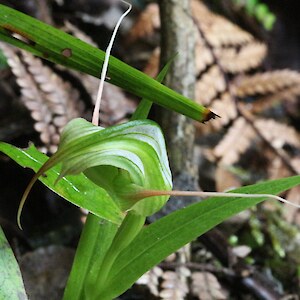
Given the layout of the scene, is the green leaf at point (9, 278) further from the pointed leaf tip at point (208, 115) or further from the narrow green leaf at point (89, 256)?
the pointed leaf tip at point (208, 115)

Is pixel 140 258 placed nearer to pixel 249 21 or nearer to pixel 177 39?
pixel 177 39

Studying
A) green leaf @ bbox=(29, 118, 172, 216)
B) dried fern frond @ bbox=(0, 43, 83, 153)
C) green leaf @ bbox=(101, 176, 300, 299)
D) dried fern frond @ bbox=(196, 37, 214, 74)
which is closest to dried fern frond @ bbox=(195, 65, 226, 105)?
dried fern frond @ bbox=(196, 37, 214, 74)

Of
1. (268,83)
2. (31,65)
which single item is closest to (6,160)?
(31,65)

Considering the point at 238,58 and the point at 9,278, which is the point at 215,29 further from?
the point at 9,278

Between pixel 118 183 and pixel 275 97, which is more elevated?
pixel 275 97

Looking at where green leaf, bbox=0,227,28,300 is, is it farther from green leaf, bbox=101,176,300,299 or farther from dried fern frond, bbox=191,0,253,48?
dried fern frond, bbox=191,0,253,48

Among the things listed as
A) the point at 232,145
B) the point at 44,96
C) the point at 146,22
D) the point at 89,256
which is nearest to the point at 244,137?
the point at 232,145
